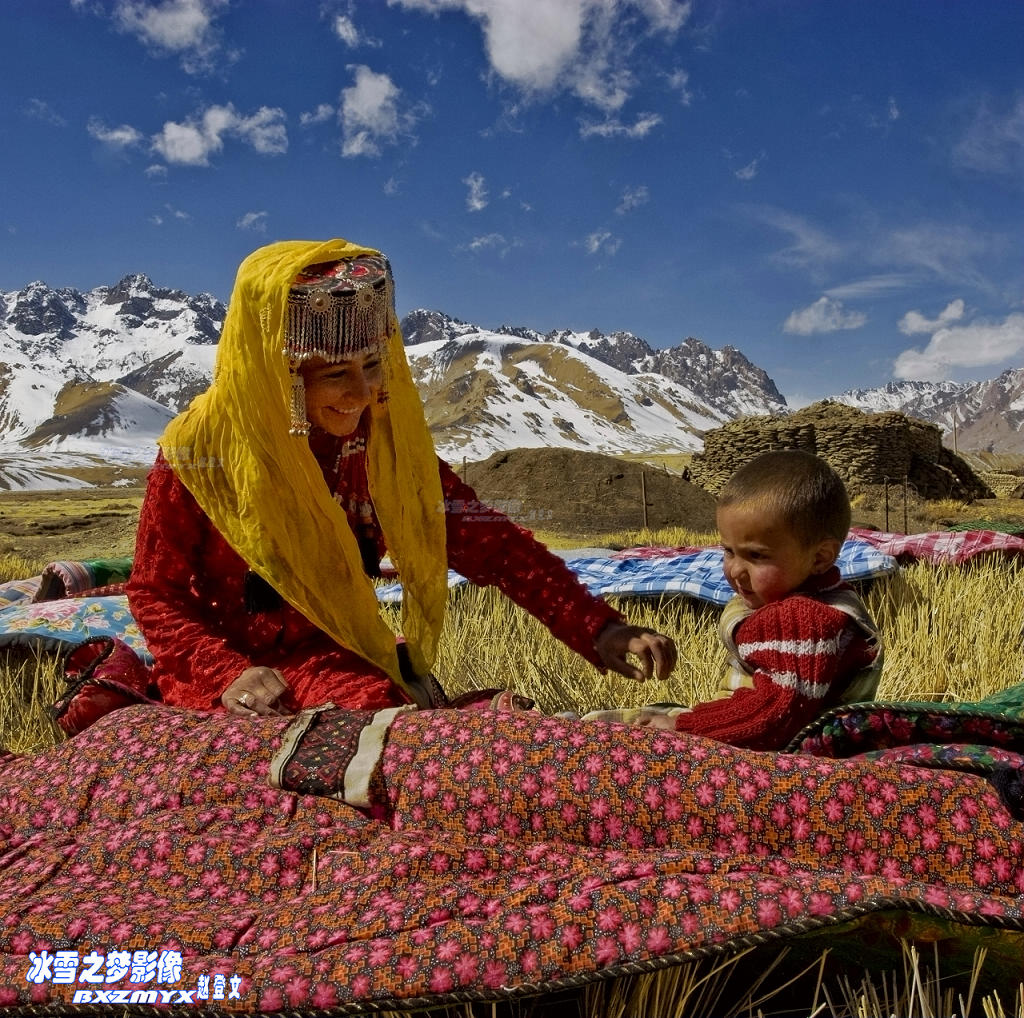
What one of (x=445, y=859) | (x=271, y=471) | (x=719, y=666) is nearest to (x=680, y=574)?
(x=719, y=666)

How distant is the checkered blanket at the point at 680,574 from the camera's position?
151 inches

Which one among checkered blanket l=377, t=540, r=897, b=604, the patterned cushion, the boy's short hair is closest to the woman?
the boy's short hair

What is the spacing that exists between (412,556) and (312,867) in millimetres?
1065

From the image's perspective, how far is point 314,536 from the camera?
6.87 ft

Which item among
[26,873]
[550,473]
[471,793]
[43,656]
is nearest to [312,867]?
[471,793]

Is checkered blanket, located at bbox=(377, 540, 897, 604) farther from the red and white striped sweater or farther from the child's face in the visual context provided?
the red and white striped sweater

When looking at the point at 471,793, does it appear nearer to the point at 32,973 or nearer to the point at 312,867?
the point at 312,867

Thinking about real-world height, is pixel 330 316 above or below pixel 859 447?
below

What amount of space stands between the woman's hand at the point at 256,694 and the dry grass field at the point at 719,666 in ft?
2.92

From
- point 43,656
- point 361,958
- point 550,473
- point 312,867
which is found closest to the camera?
point 361,958

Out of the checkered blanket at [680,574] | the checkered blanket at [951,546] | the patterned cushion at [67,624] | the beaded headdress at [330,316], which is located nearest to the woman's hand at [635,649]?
the beaded headdress at [330,316]

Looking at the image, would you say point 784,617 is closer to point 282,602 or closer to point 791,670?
point 791,670

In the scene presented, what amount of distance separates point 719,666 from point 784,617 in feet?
3.45

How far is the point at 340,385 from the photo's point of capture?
→ 6.89ft
